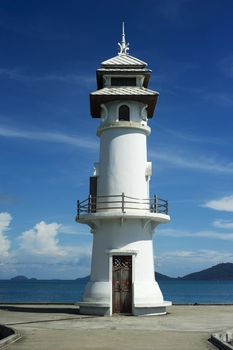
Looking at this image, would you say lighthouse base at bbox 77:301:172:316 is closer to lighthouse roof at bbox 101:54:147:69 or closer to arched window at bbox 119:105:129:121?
arched window at bbox 119:105:129:121

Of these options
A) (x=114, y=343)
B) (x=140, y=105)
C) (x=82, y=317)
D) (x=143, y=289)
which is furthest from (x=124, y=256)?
(x=114, y=343)

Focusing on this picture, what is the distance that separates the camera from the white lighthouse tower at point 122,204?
22.1 m

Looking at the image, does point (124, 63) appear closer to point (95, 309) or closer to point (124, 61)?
point (124, 61)

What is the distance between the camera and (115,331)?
16000mm

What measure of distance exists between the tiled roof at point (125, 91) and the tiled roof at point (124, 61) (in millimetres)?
1231

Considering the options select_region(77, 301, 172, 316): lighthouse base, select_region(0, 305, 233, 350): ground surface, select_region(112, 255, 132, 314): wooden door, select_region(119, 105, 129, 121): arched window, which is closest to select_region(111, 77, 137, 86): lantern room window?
select_region(119, 105, 129, 121): arched window

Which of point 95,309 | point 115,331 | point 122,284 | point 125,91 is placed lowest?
point 115,331

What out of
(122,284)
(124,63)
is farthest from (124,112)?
(122,284)

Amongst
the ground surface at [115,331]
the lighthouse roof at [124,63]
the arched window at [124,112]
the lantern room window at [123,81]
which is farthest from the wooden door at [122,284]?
the lighthouse roof at [124,63]

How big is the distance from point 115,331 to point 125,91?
1243 centimetres

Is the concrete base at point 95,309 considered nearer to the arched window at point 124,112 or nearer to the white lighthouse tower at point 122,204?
the white lighthouse tower at point 122,204

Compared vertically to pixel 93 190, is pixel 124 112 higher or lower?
higher

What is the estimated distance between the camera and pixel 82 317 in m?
20.8

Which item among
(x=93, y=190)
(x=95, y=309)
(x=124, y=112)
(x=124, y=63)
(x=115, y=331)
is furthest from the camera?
(x=124, y=63)
